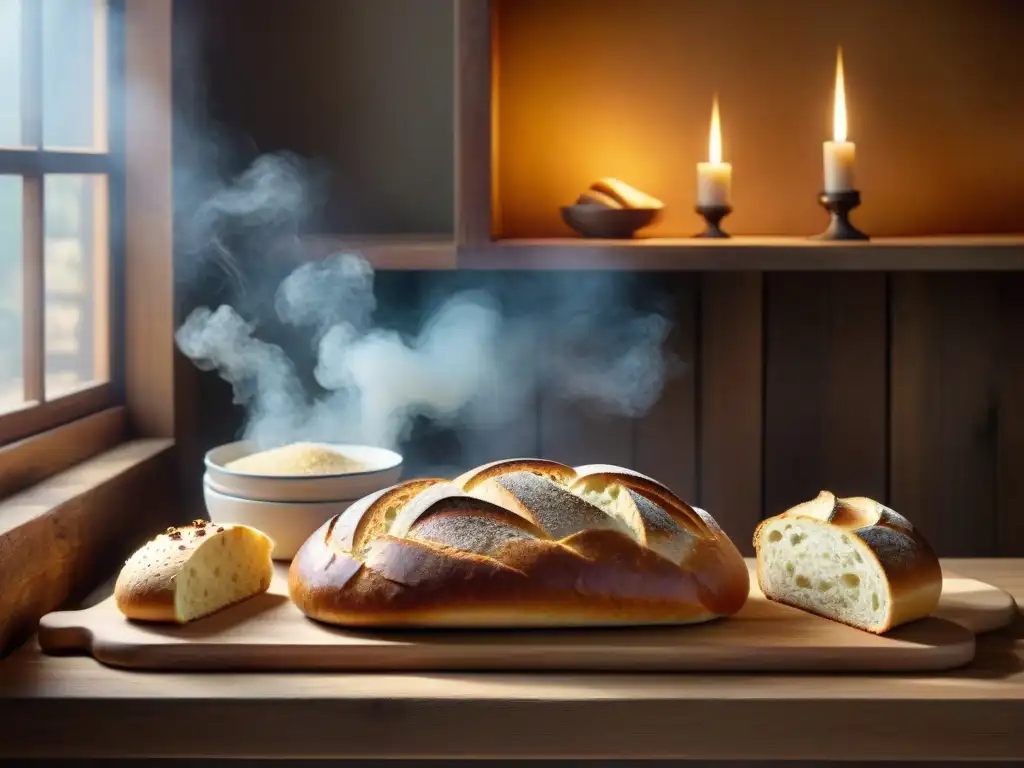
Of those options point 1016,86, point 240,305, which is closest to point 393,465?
point 240,305

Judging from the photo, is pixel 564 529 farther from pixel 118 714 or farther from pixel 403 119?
pixel 403 119

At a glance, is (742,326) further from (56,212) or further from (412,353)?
(56,212)

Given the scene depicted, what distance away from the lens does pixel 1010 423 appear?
2121 millimetres

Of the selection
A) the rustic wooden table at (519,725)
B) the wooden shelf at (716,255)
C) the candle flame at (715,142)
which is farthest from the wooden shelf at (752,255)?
the rustic wooden table at (519,725)

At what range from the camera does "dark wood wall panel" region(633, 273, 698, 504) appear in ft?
6.88

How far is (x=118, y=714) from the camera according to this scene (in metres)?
1.25

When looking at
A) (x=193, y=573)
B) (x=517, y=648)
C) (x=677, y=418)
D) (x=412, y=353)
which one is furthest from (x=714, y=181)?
(x=193, y=573)

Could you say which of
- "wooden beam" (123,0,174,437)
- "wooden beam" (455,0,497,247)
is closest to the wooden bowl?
"wooden beam" (455,0,497,247)

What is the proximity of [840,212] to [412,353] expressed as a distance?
731 mm

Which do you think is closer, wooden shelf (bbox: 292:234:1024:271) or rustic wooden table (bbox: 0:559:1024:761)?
rustic wooden table (bbox: 0:559:1024:761)

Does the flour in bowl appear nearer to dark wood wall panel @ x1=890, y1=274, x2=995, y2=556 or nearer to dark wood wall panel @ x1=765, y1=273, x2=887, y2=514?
dark wood wall panel @ x1=765, y1=273, x2=887, y2=514

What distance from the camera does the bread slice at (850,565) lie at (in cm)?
139

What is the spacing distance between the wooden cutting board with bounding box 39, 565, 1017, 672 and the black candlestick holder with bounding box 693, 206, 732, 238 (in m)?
0.69

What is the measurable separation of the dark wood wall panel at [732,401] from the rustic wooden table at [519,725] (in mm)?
839
